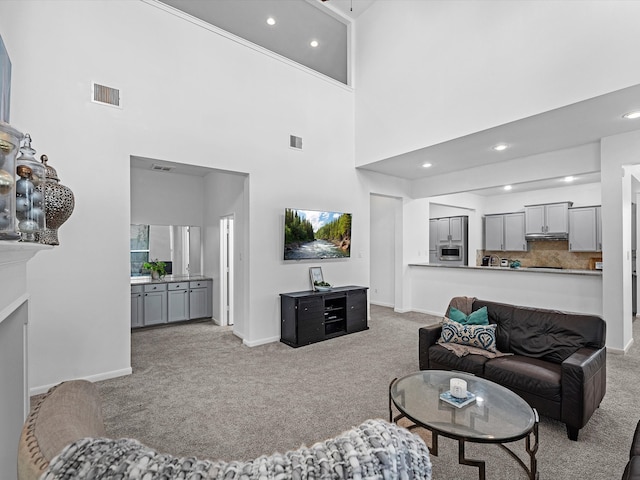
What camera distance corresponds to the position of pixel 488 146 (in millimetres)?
4832

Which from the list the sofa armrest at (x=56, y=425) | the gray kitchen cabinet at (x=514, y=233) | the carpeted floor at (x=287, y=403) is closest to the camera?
the sofa armrest at (x=56, y=425)

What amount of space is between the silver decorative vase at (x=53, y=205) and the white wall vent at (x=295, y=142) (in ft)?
11.9

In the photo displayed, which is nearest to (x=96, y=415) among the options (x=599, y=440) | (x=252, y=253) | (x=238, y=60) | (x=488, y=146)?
(x=599, y=440)

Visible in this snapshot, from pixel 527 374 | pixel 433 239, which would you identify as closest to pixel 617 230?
pixel 527 374

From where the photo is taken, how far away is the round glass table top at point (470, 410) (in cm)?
182

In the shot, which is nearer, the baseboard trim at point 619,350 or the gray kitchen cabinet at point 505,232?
the baseboard trim at point 619,350

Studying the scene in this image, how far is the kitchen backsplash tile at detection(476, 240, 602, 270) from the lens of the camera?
298 inches

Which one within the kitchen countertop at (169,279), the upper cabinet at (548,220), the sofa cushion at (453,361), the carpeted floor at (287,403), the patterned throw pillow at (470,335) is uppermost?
the upper cabinet at (548,220)

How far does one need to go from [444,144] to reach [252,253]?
3.13 meters

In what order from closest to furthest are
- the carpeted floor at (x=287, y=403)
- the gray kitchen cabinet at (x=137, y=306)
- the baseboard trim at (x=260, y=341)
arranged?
the carpeted floor at (x=287, y=403), the baseboard trim at (x=260, y=341), the gray kitchen cabinet at (x=137, y=306)

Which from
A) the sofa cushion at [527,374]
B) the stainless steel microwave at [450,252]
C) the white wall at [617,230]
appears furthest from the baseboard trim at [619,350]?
the stainless steel microwave at [450,252]

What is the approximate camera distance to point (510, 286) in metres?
5.61

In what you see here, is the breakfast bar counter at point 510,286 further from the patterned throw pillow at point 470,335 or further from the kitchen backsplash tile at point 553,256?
the kitchen backsplash tile at point 553,256

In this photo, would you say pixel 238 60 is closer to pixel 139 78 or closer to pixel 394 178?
pixel 139 78
